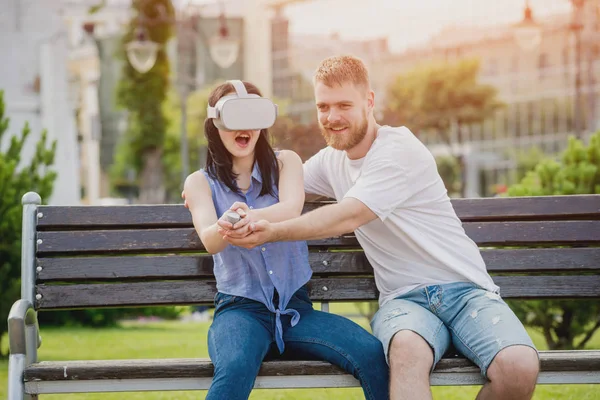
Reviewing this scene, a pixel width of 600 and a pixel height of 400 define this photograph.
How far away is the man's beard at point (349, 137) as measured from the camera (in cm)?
450

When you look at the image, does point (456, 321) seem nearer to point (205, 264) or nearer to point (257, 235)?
point (257, 235)

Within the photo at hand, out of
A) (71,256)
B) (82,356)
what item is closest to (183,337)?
(82,356)

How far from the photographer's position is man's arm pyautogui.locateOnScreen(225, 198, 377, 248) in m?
4.12

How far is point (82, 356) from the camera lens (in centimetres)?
794

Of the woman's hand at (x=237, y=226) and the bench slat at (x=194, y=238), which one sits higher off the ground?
the woman's hand at (x=237, y=226)

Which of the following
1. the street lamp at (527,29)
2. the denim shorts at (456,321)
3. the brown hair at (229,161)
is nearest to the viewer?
the denim shorts at (456,321)

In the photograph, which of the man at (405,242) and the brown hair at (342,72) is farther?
the brown hair at (342,72)

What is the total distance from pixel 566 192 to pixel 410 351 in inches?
167

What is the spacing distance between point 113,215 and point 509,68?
54061 mm

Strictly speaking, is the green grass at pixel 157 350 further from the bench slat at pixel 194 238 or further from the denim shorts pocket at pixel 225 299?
the denim shorts pocket at pixel 225 299

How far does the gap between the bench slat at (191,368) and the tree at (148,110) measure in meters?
49.3

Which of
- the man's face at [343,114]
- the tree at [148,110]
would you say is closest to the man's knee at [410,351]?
the man's face at [343,114]

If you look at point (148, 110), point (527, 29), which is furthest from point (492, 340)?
point (148, 110)

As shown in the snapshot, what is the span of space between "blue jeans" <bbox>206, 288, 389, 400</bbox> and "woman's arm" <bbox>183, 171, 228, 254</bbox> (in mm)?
293
